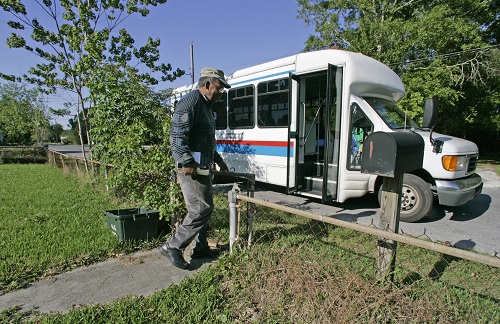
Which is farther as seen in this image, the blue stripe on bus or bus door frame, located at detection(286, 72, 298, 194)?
the blue stripe on bus

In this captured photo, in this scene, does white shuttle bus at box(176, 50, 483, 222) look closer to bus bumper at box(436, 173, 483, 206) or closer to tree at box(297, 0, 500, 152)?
bus bumper at box(436, 173, 483, 206)

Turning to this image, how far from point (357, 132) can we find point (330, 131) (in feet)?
2.54

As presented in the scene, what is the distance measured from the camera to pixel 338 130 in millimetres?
5492

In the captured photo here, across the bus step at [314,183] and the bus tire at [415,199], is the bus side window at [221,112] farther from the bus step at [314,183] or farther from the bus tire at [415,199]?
the bus tire at [415,199]

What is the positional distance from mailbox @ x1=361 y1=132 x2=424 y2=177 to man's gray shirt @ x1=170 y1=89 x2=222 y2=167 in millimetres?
1575

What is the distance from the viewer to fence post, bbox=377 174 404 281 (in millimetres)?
2271

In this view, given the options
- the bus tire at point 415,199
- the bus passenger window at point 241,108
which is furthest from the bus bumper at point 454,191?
the bus passenger window at point 241,108

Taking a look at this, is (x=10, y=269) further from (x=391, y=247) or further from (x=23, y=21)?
(x=23, y=21)

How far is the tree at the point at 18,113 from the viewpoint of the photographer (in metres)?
29.2

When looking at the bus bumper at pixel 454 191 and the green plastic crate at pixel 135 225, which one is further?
the bus bumper at pixel 454 191

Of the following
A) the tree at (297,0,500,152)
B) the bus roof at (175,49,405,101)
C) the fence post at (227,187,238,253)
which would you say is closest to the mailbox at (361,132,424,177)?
the fence post at (227,187,238,253)

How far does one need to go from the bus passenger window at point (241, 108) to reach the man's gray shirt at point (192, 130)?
419 cm

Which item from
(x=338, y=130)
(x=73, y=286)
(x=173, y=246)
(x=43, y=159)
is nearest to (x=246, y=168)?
(x=338, y=130)

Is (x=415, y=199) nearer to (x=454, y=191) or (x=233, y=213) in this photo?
(x=454, y=191)
